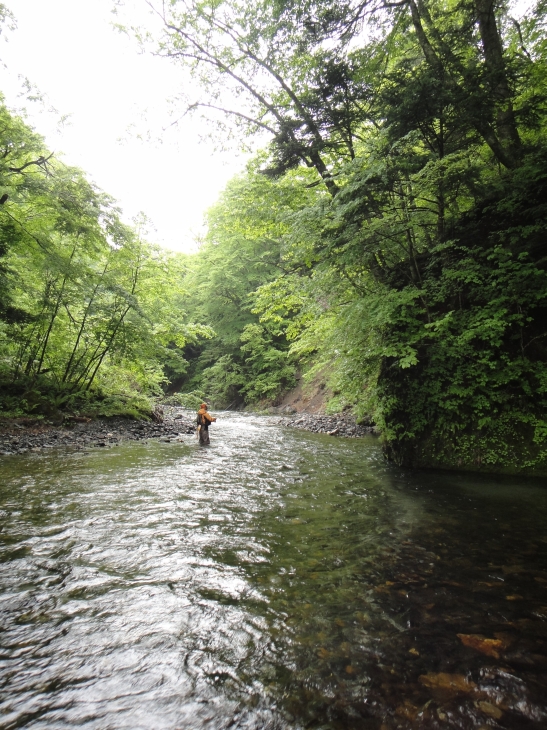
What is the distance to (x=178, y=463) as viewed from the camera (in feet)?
27.5

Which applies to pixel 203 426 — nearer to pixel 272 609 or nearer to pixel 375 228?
pixel 375 228

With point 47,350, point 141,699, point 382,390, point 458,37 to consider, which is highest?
point 458,37

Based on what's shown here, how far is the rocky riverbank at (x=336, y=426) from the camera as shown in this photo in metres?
13.0

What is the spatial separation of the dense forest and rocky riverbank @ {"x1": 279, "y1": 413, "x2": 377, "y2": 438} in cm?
339

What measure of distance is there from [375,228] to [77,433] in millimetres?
10574

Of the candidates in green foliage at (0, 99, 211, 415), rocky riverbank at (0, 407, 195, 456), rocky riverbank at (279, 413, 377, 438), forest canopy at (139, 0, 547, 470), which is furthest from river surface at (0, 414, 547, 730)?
green foliage at (0, 99, 211, 415)

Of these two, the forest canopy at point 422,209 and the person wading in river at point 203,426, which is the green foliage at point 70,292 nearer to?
the person wading in river at point 203,426

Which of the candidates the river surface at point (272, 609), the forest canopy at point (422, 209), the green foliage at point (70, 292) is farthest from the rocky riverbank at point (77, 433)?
the forest canopy at point (422, 209)

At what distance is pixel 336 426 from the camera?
14320 millimetres

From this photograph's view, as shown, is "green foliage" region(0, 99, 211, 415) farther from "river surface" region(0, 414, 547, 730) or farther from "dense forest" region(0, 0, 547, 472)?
"river surface" region(0, 414, 547, 730)

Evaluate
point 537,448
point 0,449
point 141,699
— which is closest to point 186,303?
point 0,449

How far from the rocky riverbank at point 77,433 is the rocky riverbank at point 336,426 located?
4.81 metres

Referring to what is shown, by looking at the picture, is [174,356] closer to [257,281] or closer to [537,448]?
[537,448]

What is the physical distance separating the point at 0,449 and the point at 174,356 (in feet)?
23.1
